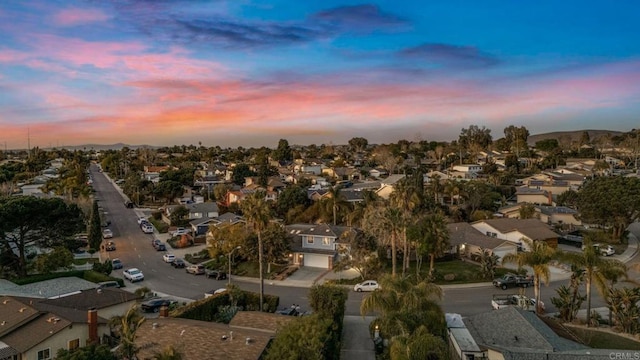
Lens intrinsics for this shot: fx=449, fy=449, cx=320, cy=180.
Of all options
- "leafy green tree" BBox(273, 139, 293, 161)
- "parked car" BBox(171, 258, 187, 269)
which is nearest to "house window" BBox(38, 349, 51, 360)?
"parked car" BBox(171, 258, 187, 269)

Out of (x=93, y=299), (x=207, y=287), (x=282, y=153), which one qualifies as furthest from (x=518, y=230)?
(x=282, y=153)

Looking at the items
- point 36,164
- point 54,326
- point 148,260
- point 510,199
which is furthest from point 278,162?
point 54,326

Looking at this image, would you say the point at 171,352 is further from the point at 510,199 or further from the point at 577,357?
the point at 510,199

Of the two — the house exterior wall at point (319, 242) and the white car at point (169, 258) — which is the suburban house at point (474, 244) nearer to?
the house exterior wall at point (319, 242)

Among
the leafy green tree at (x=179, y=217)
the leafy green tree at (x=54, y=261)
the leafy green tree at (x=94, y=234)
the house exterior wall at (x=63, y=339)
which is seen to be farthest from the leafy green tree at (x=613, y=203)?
the leafy green tree at (x=94, y=234)

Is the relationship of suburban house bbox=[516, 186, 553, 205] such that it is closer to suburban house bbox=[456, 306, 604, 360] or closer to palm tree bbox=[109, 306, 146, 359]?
suburban house bbox=[456, 306, 604, 360]

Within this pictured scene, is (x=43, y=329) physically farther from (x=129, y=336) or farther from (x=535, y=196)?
(x=535, y=196)
